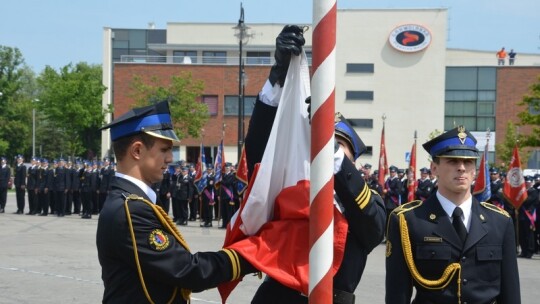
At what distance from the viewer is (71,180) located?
28656 millimetres

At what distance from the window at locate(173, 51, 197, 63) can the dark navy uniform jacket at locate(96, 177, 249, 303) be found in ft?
184

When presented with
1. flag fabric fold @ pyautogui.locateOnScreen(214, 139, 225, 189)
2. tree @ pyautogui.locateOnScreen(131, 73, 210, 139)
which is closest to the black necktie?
flag fabric fold @ pyautogui.locateOnScreen(214, 139, 225, 189)

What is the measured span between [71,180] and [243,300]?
19.4 metres

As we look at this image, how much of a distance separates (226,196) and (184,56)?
125 ft

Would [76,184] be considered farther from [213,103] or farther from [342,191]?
[213,103]

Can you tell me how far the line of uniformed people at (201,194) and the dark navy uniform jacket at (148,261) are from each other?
64.7 ft

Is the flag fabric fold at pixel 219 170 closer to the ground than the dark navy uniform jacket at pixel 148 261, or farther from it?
closer to the ground

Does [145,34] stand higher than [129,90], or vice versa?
[145,34]

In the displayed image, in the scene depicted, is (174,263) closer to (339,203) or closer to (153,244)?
(153,244)

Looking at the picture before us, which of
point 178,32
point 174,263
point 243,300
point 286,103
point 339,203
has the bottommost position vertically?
point 243,300

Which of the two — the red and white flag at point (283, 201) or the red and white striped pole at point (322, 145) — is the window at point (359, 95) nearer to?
the red and white flag at point (283, 201)

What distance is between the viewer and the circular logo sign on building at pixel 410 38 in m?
57.2

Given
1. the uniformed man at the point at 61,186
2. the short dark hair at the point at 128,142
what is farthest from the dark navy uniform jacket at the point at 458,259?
the uniformed man at the point at 61,186

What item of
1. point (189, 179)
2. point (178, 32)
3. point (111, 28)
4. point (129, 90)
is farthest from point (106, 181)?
point (111, 28)
